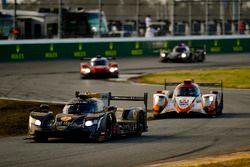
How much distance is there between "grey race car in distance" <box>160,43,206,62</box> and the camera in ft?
177

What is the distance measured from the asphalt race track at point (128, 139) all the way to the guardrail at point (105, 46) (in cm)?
455

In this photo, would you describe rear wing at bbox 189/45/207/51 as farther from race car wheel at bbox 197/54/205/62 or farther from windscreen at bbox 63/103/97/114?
windscreen at bbox 63/103/97/114

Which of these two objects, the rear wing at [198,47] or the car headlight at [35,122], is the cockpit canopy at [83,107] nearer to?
the car headlight at [35,122]

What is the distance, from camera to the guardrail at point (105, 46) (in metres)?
47.1

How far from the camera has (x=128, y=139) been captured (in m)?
20.5

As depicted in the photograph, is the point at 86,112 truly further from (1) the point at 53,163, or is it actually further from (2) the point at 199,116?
(2) the point at 199,116

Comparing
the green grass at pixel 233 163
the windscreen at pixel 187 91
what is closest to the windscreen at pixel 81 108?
the green grass at pixel 233 163

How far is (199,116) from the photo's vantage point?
26688mm

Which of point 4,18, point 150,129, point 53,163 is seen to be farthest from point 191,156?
point 4,18

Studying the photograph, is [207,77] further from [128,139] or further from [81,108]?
[81,108]

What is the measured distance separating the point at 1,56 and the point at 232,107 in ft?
65.4

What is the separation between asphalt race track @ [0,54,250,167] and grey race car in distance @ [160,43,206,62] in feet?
41.5

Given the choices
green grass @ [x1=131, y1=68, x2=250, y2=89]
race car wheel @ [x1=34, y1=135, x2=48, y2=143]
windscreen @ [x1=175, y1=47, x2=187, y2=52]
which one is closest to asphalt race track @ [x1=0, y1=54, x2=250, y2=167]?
race car wheel @ [x1=34, y1=135, x2=48, y2=143]

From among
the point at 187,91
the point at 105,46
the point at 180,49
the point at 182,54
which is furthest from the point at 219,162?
the point at 182,54
